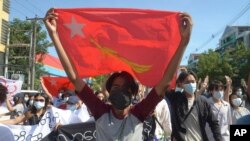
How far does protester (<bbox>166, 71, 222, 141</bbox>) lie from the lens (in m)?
5.02

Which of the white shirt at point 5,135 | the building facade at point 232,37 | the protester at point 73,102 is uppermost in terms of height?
the building facade at point 232,37

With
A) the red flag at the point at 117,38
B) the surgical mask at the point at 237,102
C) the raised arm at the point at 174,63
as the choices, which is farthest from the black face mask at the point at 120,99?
the surgical mask at the point at 237,102

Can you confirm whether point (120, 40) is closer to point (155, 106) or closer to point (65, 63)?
point (65, 63)

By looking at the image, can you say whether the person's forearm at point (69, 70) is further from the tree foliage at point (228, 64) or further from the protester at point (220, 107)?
the tree foliage at point (228, 64)

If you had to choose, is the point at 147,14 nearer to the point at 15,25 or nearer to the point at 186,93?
the point at 186,93

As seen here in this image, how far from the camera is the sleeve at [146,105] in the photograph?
315 centimetres

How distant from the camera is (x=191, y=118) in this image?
5.07 meters

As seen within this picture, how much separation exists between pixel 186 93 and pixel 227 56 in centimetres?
4670

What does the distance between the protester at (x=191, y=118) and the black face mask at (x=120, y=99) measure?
80.4 inches

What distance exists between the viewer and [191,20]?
323cm

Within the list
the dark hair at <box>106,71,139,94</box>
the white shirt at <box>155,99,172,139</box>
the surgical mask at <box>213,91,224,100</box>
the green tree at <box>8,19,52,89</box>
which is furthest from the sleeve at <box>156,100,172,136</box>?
the green tree at <box>8,19,52,89</box>

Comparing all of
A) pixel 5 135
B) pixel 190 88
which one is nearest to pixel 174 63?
pixel 5 135

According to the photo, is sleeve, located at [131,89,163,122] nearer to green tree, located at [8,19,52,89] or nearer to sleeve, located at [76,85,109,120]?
sleeve, located at [76,85,109,120]

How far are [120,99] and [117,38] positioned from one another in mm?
1310
